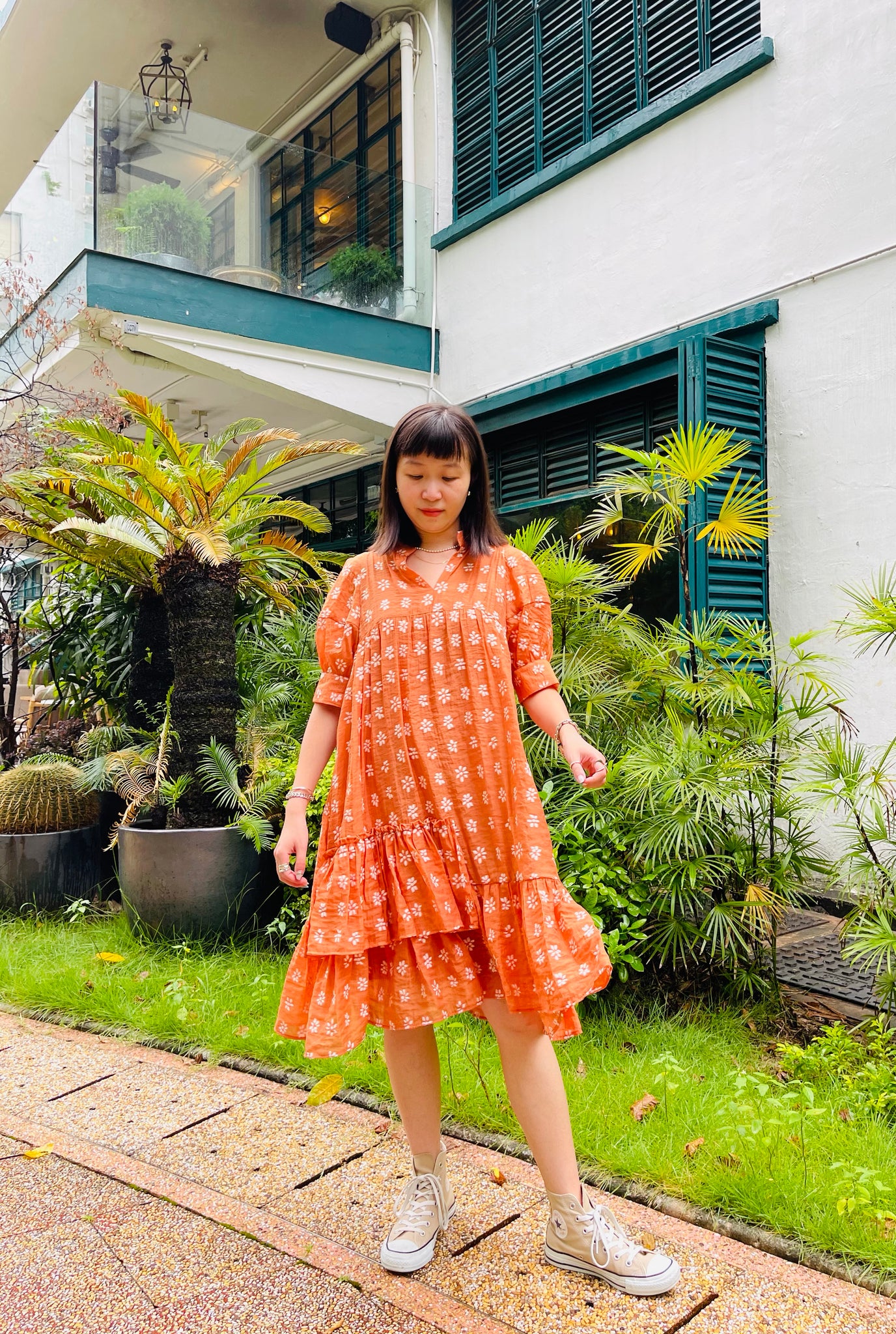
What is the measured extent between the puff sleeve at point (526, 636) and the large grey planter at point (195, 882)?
8.63 ft

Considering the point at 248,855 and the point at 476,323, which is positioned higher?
the point at 476,323

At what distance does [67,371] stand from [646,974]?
7154 millimetres

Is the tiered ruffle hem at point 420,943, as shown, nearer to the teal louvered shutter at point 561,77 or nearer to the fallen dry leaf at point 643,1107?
the fallen dry leaf at point 643,1107

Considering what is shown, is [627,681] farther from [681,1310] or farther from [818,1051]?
[681,1310]

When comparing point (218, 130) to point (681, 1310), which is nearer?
point (681, 1310)

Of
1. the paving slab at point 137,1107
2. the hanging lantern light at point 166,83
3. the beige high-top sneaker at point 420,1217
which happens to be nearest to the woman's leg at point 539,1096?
the beige high-top sneaker at point 420,1217

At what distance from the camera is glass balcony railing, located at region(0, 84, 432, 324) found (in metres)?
7.19

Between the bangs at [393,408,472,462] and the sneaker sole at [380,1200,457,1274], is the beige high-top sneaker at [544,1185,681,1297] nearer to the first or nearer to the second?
the sneaker sole at [380,1200,457,1274]

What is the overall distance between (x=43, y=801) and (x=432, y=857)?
154 inches

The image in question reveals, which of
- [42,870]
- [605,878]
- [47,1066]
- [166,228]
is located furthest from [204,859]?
[166,228]

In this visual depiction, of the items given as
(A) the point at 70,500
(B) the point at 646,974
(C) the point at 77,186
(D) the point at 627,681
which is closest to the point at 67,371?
(C) the point at 77,186

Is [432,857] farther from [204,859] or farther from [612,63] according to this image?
[612,63]

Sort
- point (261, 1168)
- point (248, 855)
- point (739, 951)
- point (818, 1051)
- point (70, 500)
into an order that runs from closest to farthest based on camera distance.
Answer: point (261, 1168), point (818, 1051), point (739, 951), point (248, 855), point (70, 500)

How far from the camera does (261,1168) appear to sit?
8.00 ft
